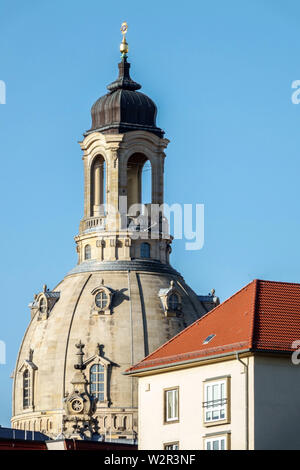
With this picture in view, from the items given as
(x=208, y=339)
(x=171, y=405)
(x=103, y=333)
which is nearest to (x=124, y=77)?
(x=103, y=333)

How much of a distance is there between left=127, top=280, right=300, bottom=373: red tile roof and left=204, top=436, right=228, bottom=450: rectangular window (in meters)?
3.38

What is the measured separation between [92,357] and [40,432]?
264 inches

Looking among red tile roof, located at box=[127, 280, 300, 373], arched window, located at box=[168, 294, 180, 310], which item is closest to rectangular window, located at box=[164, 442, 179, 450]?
red tile roof, located at box=[127, 280, 300, 373]

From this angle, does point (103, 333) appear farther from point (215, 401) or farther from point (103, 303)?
point (215, 401)

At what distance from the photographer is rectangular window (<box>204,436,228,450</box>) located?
266ft

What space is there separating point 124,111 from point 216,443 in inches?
3168

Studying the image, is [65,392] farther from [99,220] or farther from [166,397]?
[166,397]

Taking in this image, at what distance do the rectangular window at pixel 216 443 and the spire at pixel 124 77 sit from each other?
269 feet

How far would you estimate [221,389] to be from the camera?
268ft

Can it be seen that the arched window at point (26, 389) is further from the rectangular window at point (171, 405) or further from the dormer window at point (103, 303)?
the rectangular window at point (171, 405)

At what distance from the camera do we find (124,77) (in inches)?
6383
